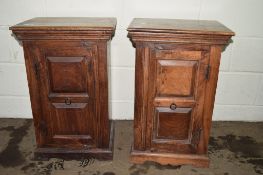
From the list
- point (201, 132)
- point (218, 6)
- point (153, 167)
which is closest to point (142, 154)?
Result: point (153, 167)

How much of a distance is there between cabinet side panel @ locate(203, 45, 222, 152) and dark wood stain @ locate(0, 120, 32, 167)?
4.41ft

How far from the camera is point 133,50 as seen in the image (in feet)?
7.29

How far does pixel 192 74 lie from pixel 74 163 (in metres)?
1.05

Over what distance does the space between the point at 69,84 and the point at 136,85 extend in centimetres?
45

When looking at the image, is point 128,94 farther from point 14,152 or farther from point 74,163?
point 14,152

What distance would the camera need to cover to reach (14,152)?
194 cm

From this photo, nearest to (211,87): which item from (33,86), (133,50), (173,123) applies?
(173,123)

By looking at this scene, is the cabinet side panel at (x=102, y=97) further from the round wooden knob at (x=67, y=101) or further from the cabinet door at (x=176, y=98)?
the cabinet door at (x=176, y=98)

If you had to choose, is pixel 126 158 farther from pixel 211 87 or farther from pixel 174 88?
pixel 211 87

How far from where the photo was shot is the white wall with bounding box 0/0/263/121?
208 centimetres

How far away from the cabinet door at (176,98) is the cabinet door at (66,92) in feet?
1.37

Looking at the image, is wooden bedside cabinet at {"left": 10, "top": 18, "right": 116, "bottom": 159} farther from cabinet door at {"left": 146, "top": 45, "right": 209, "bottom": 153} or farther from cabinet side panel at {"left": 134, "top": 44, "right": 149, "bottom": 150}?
cabinet door at {"left": 146, "top": 45, "right": 209, "bottom": 153}

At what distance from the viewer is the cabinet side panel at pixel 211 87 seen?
61.3 inches

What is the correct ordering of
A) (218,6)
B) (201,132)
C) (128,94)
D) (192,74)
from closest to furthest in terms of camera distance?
(192,74)
(201,132)
(218,6)
(128,94)
